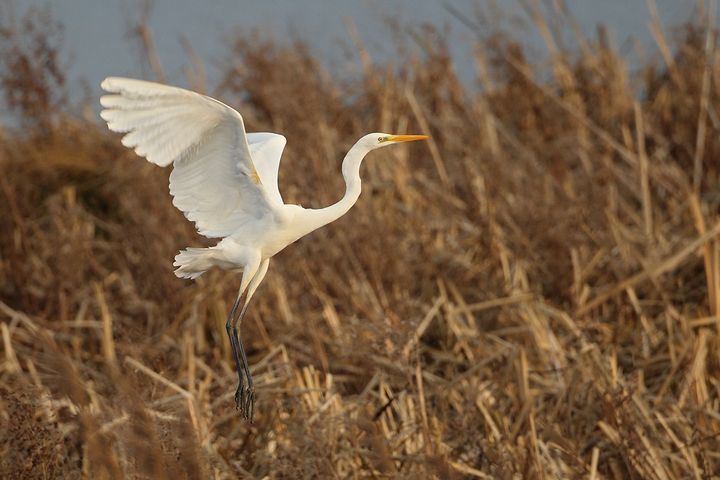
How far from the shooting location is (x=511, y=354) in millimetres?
4668

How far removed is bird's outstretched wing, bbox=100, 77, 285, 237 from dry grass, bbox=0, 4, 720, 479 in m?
0.47

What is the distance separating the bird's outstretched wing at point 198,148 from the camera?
10.7 feet

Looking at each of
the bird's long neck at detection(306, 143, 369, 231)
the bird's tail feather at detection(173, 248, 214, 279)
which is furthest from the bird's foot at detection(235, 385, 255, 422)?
the bird's long neck at detection(306, 143, 369, 231)

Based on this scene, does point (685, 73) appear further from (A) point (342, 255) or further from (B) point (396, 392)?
(B) point (396, 392)

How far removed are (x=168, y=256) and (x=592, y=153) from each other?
249 centimetres

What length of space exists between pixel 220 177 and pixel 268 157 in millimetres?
356

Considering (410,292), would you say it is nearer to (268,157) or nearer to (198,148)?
(268,157)

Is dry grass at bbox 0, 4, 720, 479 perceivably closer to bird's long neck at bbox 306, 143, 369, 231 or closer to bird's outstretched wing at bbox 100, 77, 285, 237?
bird's outstretched wing at bbox 100, 77, 285, 237

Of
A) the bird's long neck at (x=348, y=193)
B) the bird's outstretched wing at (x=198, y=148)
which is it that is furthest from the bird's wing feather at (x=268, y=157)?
the bird's long neck at (x=348, y=193)

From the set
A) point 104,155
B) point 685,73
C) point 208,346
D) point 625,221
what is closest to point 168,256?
point 208,346

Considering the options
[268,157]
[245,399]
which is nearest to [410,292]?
[268,157]

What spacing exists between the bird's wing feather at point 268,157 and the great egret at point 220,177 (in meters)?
0.01

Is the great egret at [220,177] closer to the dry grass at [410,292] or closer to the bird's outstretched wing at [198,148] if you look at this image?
the bird's outstretched wing at [198,148]

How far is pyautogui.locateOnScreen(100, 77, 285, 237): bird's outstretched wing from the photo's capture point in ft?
10.7
